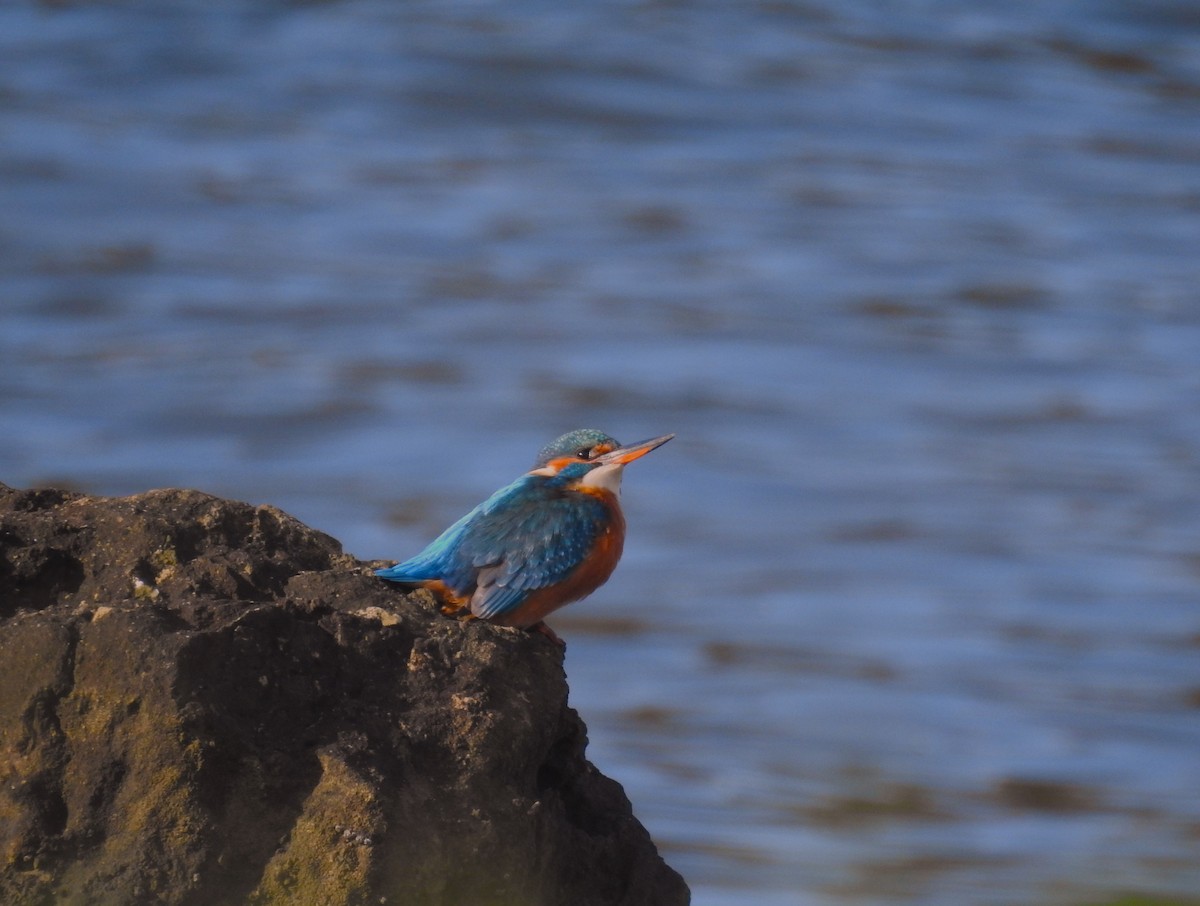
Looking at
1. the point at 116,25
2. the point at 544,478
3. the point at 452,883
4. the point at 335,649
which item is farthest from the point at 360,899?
the point at 116,25

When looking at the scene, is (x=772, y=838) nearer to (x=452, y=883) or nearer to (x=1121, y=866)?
(x=1121, y=866)

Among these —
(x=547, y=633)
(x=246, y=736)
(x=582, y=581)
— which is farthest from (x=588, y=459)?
(x=246, y=736)

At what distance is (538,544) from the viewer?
3.89m

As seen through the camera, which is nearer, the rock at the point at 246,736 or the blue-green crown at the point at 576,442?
the rock at the point at 246,736

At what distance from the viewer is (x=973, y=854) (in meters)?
8.01

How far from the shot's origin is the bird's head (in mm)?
4258

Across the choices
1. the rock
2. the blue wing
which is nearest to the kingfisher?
the blue wing

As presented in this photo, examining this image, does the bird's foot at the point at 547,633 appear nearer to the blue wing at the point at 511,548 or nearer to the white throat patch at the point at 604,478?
the blue wing at the point at 511,548

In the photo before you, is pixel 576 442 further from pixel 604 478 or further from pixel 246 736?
pixel 246 736

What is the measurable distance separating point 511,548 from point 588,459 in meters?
0.53

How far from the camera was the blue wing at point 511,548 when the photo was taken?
12.3 ft

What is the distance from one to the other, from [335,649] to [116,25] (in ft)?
69.9

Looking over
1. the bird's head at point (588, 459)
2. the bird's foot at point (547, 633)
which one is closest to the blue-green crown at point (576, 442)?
the bird's head at point (588, 459)

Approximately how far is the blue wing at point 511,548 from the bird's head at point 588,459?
0.41ft
